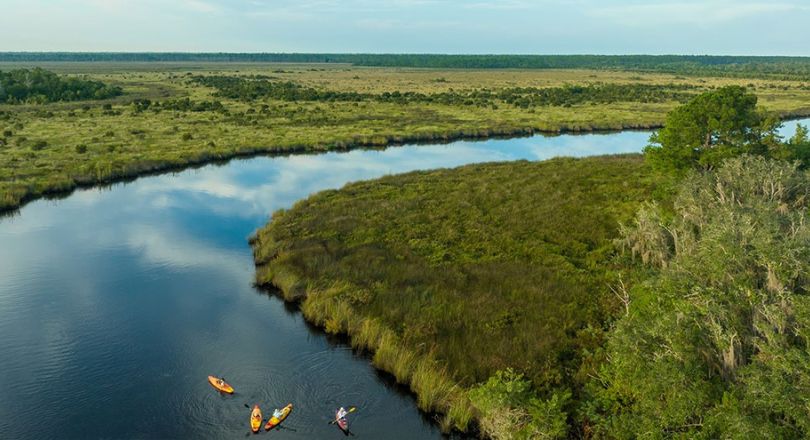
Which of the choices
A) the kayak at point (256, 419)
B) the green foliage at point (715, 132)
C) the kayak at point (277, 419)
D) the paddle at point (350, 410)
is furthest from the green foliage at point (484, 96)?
the kayak at point (256, 419)

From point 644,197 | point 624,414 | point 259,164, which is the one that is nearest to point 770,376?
point 624,414

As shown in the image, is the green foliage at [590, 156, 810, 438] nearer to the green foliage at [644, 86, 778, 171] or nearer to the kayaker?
the kayaker

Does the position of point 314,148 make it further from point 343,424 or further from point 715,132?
point 343,424

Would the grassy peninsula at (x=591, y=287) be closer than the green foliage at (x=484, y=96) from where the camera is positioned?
Yes

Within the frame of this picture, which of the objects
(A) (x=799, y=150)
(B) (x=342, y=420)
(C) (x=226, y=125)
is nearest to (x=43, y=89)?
(C) (x=226, y=125)

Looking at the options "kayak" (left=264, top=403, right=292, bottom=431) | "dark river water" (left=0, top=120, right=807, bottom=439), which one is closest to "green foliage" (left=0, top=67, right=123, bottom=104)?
"dark river water" (left=0, top=120, right=807, bottom=439)

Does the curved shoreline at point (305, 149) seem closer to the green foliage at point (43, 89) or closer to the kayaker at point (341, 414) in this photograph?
the kayaker at point (341, 414)
